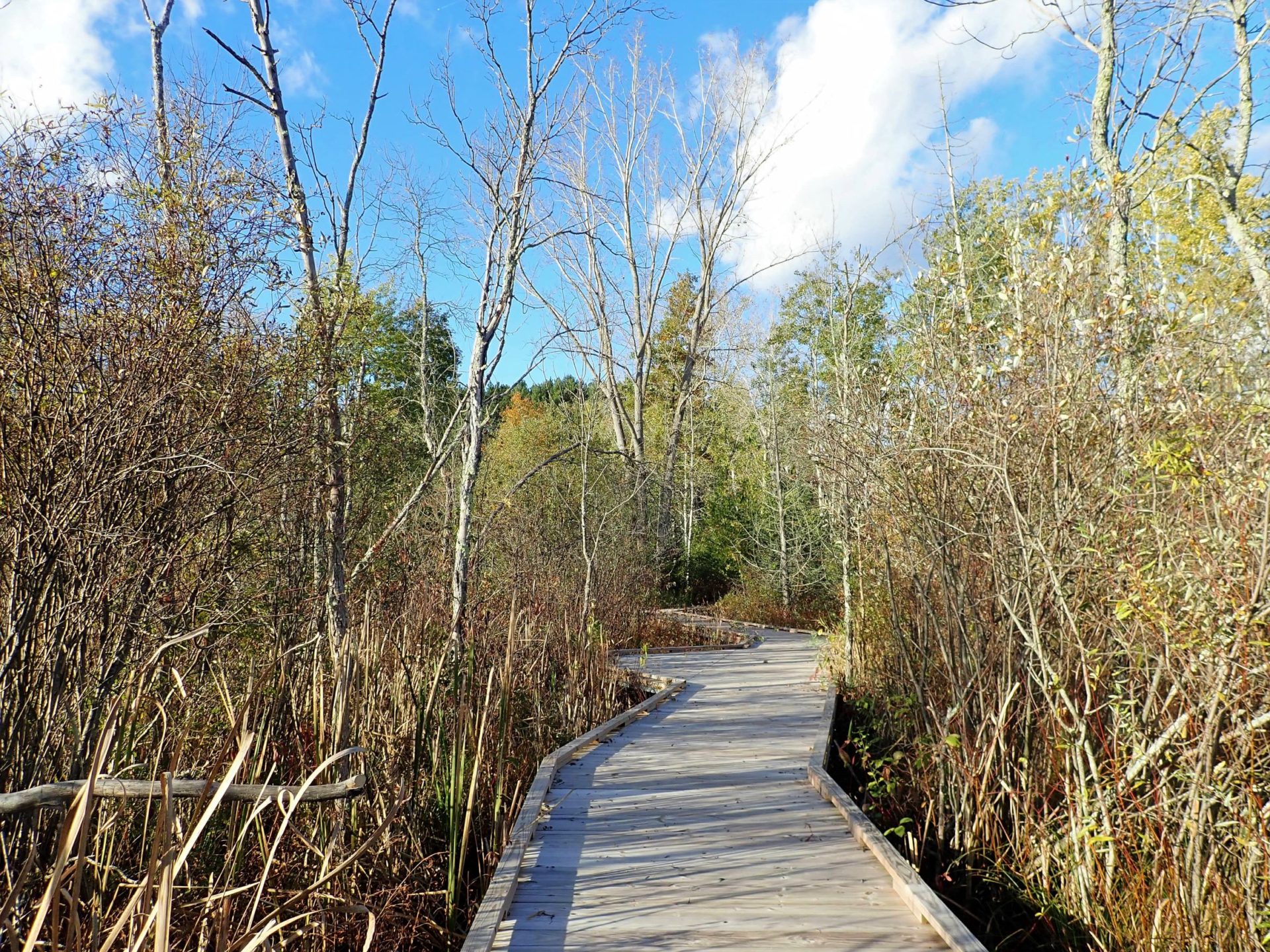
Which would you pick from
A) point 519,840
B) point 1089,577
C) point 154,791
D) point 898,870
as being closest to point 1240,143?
point 1089,577

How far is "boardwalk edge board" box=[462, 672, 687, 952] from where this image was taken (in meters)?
3.06

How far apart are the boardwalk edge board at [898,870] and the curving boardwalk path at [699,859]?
0.16 ft

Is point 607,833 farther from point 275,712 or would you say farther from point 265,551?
point 265,551

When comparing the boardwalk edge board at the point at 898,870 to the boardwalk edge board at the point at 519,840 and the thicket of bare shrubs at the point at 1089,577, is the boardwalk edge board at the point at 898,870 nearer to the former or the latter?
the thicket of bare shrubs at the point at 1089,577

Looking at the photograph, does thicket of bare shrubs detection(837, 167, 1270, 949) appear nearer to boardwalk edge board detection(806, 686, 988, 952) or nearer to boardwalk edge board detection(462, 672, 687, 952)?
boardwalk edge board detection(806, 686, 988, 952)

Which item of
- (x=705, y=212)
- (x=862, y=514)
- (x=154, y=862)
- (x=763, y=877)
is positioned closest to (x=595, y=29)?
(x=862, y=514)

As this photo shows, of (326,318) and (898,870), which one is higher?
(326,318)

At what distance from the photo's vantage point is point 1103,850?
3270 mm

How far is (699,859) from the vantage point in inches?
151

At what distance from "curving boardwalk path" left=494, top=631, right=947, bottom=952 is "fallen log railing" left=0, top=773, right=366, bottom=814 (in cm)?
219

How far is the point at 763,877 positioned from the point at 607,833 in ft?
2.99

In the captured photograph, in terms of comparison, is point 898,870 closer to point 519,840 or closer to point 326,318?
point 519,840

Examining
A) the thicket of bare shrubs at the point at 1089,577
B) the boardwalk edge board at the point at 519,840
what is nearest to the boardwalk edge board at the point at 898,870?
the thicket of bare shrubs at the point at 1089,577

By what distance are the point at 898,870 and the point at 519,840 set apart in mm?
1741
